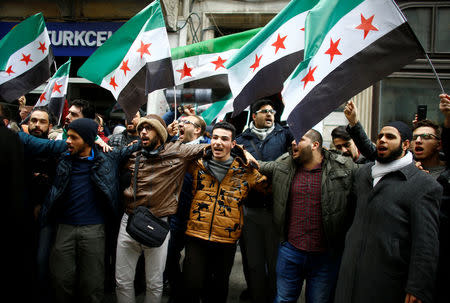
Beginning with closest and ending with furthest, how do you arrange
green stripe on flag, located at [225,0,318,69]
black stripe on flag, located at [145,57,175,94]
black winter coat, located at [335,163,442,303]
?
1. black winter coat, located at [335,163,442,303]
2. green stripe on flag, located at [225,0,318,69]
3. black stripe on flag, located at [145,57,175,94]

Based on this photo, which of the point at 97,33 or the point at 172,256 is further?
the point at 97,33

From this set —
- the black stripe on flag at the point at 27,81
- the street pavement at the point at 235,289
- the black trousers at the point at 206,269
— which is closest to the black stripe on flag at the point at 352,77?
the black trousers at the point at 206,269

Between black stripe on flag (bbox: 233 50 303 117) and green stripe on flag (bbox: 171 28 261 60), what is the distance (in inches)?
59.5

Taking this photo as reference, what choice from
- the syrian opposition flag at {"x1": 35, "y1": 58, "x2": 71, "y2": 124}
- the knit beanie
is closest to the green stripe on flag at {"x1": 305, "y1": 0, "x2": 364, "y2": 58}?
the knit beanie

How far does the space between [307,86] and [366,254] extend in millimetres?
1382

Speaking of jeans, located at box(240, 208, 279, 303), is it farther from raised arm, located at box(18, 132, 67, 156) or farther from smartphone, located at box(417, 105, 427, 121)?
raised arm, located at box(18, 132, 67, 156)

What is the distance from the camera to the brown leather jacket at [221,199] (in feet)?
11.2

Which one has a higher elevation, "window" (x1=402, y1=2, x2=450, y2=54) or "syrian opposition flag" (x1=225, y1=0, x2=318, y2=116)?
"window" (x1=402, y1=2, x2=450, y2=54)

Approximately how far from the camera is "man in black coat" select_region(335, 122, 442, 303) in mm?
2289

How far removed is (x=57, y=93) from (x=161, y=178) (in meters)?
2.53

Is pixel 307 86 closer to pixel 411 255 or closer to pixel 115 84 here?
pixel 411 255

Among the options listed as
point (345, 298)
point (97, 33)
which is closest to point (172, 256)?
point (345, 298)

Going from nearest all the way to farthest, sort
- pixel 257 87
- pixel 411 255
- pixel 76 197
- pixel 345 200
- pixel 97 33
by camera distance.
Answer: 1. pixel 411 255
2. pixel 345 200
3. pixel 76 197
4. pixel 257 87
5. pixel 97 33

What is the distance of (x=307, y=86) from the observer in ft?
9.00
